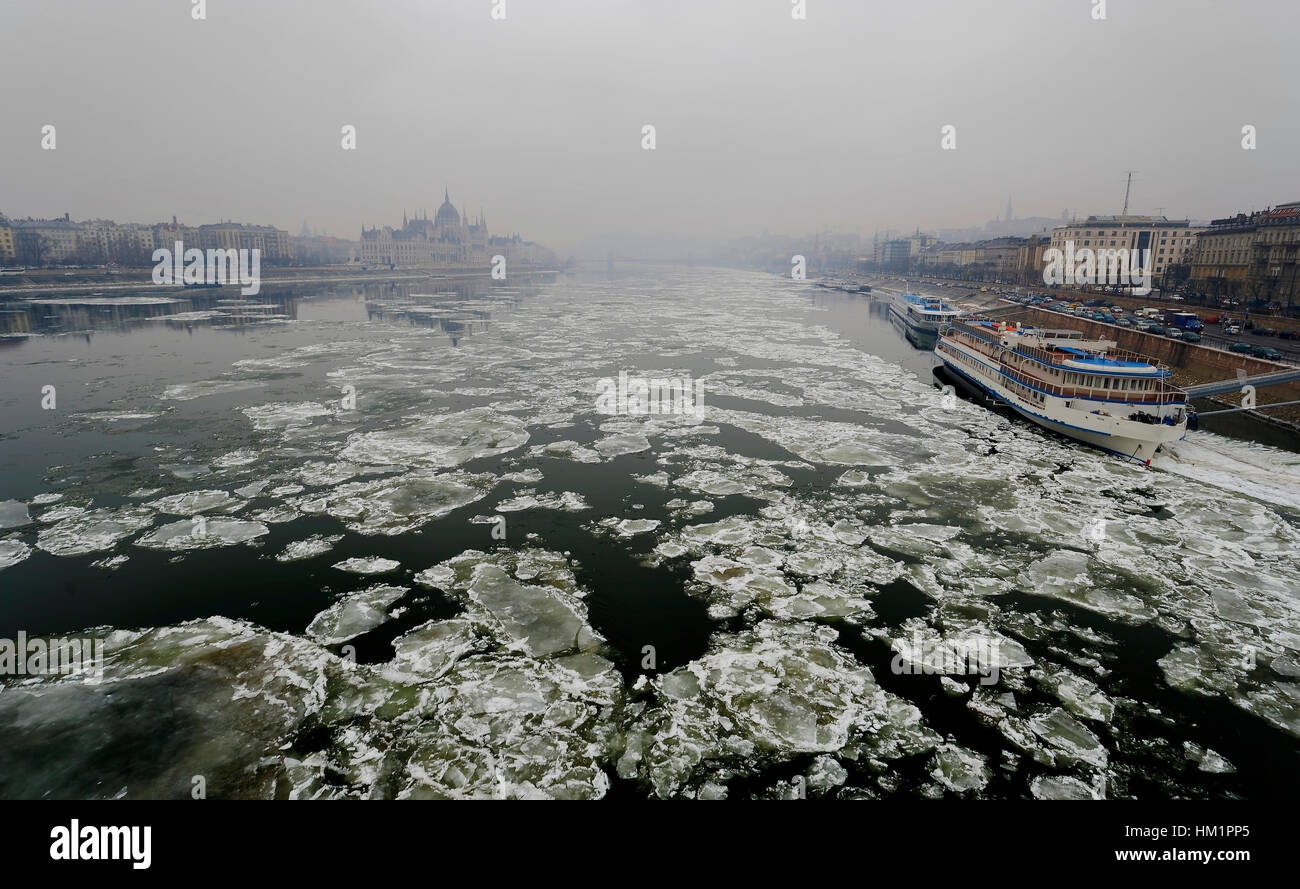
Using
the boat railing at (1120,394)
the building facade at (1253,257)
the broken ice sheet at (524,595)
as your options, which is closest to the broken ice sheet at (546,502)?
the broken ice sheet at (524,595)

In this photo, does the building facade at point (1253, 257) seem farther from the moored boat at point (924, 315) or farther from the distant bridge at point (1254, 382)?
the distant bridge at point (1254, 382)

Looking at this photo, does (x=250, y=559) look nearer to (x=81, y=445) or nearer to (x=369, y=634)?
(x=369, y=634)

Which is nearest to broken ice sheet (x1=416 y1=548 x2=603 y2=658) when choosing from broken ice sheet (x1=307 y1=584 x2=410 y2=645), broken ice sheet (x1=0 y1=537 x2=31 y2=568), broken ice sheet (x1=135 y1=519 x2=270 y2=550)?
broken ice sheet (x1=307 y1=584 x2=410 y2=645)

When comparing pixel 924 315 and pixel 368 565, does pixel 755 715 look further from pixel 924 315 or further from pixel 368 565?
pixel 924 315

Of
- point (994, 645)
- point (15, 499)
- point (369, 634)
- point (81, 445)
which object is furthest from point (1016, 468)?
point (81, 445)

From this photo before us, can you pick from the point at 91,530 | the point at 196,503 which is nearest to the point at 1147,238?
the point at 196,503
